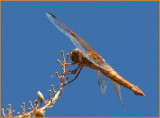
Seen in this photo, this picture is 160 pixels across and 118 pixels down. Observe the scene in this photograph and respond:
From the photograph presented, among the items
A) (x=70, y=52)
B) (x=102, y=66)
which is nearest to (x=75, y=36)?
(x=70, y=52)

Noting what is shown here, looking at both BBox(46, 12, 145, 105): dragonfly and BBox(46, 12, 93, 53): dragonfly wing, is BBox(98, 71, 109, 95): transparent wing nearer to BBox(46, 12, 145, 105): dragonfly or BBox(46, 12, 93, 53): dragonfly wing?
BBox(46, 12, 145, 105): dragonfly

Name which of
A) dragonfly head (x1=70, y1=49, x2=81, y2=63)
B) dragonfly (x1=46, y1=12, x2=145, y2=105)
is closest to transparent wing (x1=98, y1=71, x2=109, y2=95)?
dragonfly (x1=46, y1=12, x2=145, y2=105)

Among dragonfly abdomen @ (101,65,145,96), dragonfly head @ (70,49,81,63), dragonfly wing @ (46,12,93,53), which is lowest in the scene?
dragonfly abdomen @ (101,65,145,96)

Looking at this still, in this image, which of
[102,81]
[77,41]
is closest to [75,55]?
[77,41]

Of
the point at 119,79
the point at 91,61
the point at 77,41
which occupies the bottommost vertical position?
the point at 119,79

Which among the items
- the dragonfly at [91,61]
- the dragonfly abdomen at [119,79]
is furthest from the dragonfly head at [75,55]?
the dragonfly abdomen at [119,79]

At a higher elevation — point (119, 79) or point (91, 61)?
point (91, 61)

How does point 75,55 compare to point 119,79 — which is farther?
point 119,79

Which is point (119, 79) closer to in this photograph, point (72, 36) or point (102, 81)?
point (102, 81)
